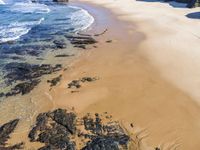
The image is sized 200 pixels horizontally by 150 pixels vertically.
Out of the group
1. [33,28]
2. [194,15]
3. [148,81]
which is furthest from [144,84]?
[194,15]

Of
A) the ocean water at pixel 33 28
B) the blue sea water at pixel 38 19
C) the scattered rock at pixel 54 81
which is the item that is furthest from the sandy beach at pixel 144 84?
the blue sea water at pixel 38 19

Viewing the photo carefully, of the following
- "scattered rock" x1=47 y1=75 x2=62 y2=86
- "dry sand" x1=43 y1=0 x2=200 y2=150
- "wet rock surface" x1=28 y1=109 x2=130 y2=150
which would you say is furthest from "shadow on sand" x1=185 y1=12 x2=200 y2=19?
"wet rock surface" x1=28 y1=109 x2=130 y2=150

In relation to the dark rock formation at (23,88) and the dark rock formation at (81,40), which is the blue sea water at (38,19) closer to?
the dark rock formation at (81,40)

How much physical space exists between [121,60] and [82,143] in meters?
8.81

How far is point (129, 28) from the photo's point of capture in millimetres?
28109

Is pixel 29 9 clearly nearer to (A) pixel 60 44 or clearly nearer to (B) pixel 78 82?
(A) pixel 60 44

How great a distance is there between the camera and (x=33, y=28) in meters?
28.3

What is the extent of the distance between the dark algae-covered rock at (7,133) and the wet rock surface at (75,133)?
26.1 inches

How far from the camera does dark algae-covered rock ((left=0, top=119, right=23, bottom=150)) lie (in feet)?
39.2

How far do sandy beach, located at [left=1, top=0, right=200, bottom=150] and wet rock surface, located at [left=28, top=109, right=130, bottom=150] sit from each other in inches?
18.8

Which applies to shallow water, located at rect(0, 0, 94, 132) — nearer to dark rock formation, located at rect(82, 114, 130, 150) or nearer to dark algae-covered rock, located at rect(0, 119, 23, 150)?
dark algae-covered rock, located at rect(0, 119, 23, 150)

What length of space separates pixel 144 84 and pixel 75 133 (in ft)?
Answer: 17.1

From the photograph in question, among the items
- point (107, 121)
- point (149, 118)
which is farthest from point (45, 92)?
point (149, 118)

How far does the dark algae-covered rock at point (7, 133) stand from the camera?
11.9m
